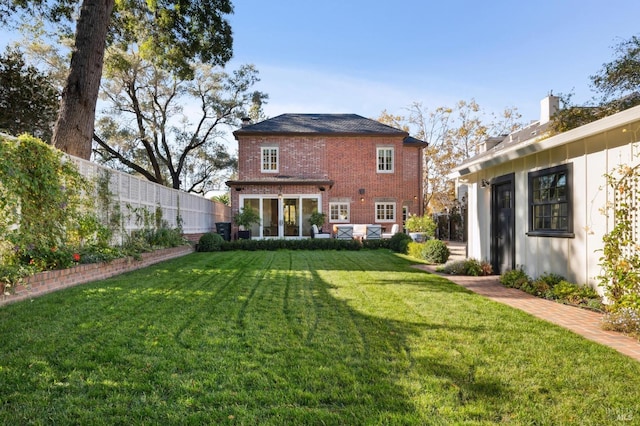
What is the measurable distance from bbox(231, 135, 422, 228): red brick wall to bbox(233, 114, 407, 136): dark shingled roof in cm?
36

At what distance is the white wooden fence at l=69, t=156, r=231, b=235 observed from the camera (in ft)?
28.7

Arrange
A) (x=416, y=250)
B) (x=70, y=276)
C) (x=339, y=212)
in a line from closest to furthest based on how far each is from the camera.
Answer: (x=70, y=276)
(x=416, y=250)
(x=339, y=212)

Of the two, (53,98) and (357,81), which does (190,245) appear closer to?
(53,98)

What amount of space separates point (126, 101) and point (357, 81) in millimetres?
14847

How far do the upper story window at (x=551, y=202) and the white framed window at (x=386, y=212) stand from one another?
1387cm

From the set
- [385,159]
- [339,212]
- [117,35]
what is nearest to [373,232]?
[339,212]

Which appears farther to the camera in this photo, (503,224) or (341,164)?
(341,164)

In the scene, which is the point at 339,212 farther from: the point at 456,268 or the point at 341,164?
the point at 456,268

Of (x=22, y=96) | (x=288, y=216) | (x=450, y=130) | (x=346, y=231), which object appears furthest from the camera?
(x=450, y=130)

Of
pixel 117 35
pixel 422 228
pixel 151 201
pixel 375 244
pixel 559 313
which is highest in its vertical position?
pixel 117 35

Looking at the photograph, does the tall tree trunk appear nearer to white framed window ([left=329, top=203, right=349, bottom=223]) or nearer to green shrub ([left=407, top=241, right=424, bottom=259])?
green shrub ([left=407, top=241, right=424, bottom=259])

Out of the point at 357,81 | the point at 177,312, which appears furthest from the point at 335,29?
the point at 177,312

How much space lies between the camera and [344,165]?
21.2 metres

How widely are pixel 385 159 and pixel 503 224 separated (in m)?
13.3
